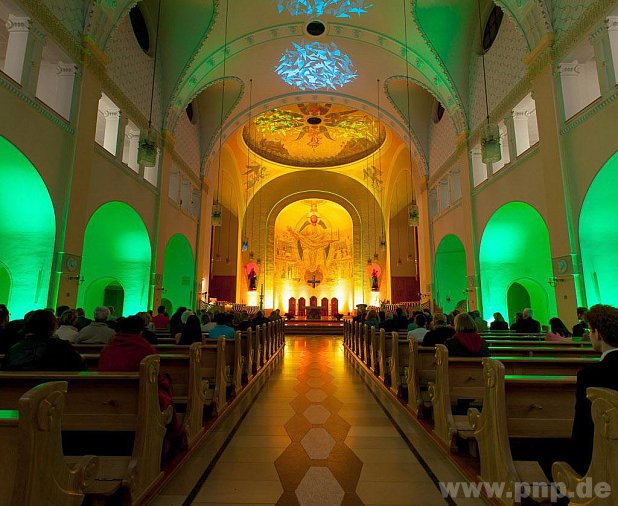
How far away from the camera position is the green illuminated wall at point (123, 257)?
31.3 feet

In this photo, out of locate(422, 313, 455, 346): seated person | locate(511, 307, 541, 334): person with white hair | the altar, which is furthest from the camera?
the altar

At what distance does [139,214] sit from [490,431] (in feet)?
30.7

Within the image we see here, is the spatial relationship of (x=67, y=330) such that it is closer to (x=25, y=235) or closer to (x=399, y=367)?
(x=25, y=235)

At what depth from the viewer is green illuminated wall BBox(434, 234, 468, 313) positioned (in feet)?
41.9

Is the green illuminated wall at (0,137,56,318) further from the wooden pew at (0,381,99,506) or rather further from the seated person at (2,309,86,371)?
the wooden pew at (0,381,99,506)

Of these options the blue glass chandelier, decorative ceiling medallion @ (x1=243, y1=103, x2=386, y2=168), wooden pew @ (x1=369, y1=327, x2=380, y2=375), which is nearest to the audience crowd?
wooden pew @ (x1=369, y1=327, x2=380, y2=375)

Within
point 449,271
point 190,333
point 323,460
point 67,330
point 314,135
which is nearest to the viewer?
point 323,460

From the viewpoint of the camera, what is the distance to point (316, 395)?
4.42 metres

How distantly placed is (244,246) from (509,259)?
960cm

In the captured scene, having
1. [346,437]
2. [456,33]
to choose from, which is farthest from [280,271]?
[346,437]

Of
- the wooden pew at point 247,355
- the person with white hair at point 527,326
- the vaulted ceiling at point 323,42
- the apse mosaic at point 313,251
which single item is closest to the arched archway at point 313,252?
the apse mosaic at point 313,251

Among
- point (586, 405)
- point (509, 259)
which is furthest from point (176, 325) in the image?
point (509, 259)

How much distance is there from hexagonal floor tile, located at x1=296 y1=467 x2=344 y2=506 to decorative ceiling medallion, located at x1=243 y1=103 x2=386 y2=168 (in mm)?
15670

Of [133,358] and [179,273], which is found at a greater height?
[179,273]
